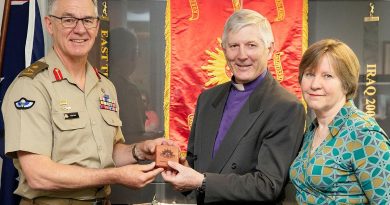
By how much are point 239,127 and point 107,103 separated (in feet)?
2.50

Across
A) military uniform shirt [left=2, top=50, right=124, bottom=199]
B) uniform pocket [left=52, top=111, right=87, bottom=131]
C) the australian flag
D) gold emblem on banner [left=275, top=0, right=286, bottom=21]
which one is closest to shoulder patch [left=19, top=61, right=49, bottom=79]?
military uniform shirt [left=2, top=50, right=124, bottom=199]

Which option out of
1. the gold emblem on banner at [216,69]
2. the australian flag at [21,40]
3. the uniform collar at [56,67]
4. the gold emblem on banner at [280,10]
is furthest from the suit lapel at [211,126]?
the australian flag at [21,40]

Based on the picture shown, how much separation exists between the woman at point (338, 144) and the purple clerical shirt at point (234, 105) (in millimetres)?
216

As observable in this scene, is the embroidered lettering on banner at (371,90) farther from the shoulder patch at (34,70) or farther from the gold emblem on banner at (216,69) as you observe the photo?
the shoulder patch at (34,70)

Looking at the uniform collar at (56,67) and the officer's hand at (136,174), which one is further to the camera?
the uniform collar at (56,67)

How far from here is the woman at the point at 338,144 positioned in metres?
1.37

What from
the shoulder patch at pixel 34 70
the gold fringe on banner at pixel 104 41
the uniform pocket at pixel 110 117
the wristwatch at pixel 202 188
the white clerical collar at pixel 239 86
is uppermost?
the gold fringe on banner at pixel 104 41

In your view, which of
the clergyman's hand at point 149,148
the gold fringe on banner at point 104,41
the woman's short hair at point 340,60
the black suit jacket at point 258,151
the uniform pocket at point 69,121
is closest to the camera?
the woman's short hair at point 340,60

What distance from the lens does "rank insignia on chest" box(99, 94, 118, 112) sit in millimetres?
2076

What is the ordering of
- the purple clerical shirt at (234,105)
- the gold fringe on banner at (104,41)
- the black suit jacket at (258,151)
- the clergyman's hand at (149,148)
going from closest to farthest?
the black suit jacket at (258,151), the purple clerical shirt at (234,105), the clergyman's hand at (149,148), the gold fringe on banner at (104,41)

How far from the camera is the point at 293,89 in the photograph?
2.72m

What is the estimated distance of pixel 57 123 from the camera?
1850mm

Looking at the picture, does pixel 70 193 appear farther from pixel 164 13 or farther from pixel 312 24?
pixel 312 24

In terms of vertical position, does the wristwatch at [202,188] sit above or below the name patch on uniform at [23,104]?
below
